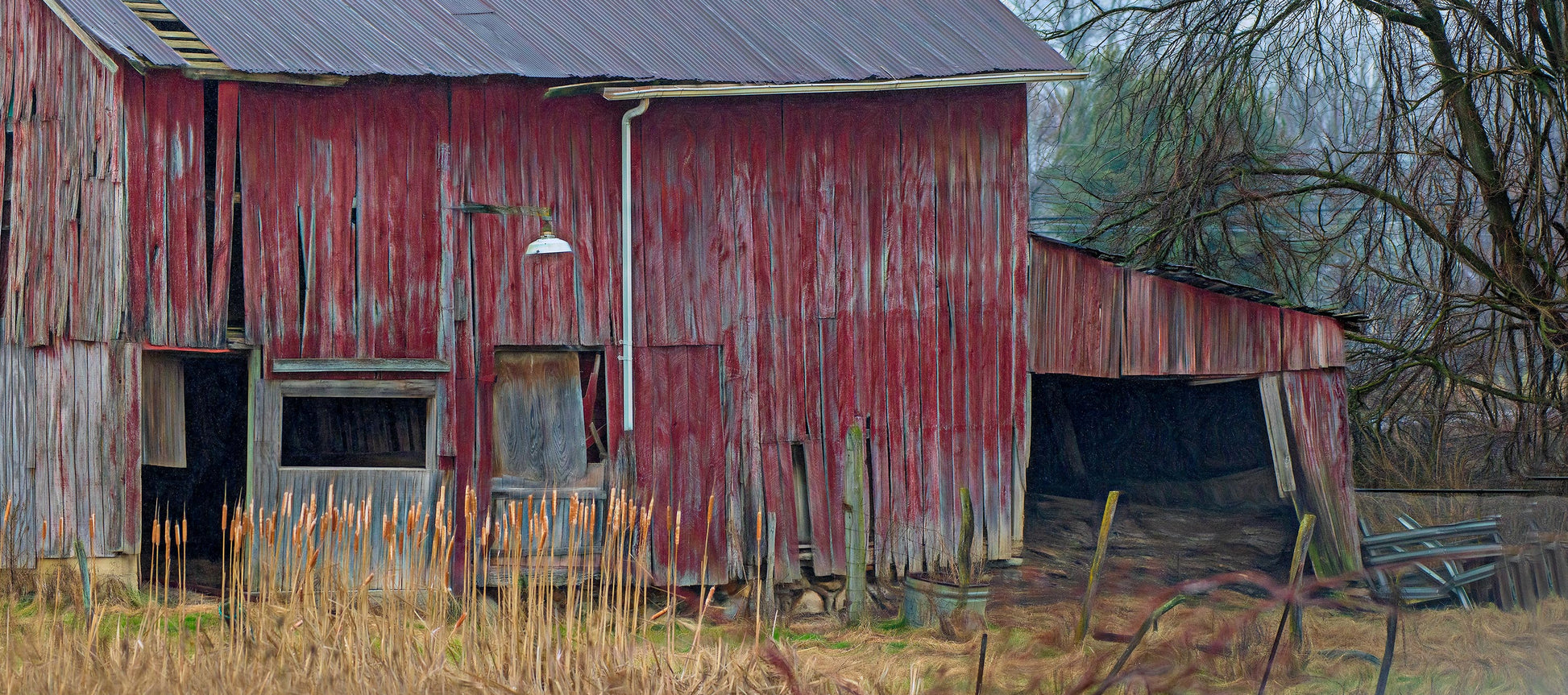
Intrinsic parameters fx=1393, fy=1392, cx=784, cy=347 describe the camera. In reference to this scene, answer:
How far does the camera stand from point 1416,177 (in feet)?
44.7

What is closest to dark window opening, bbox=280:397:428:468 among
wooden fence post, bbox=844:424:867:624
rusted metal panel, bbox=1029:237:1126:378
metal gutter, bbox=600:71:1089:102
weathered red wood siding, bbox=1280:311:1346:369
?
metal gutter, bbox=600:71:1089:102

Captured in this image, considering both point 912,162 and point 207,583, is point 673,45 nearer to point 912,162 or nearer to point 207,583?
point 912,162

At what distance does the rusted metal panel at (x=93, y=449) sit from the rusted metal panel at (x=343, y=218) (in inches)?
42.9

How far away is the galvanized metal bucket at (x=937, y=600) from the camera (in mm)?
10914

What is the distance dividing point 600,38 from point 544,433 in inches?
133

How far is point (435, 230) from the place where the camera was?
1105 centimetres

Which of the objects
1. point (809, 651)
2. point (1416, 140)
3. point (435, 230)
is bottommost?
point (809, 651)

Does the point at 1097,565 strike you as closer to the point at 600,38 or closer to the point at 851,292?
the point at 851,292

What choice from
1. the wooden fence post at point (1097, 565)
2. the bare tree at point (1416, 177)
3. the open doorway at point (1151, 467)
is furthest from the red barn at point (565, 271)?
the open doorway at point (1151, 467)

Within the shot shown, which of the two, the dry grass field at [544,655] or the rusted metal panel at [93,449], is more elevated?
the rusted metal panel at [93,449]

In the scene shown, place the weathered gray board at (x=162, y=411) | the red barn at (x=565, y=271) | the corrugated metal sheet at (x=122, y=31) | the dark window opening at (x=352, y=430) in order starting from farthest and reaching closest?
the dark window opening at (x=352, y=430) → the weathered gray board at (x=162, y=411) → the red barn at (x=565, y=271) → the corrugated metal sheet at (x=122, y=31)

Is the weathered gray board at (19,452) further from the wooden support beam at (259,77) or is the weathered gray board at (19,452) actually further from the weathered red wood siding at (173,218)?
the wooden support beam at (259,77)

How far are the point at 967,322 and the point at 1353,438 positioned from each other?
776 centimetres

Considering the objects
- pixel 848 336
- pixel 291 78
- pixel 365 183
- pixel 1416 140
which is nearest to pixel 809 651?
pixel 848 336
